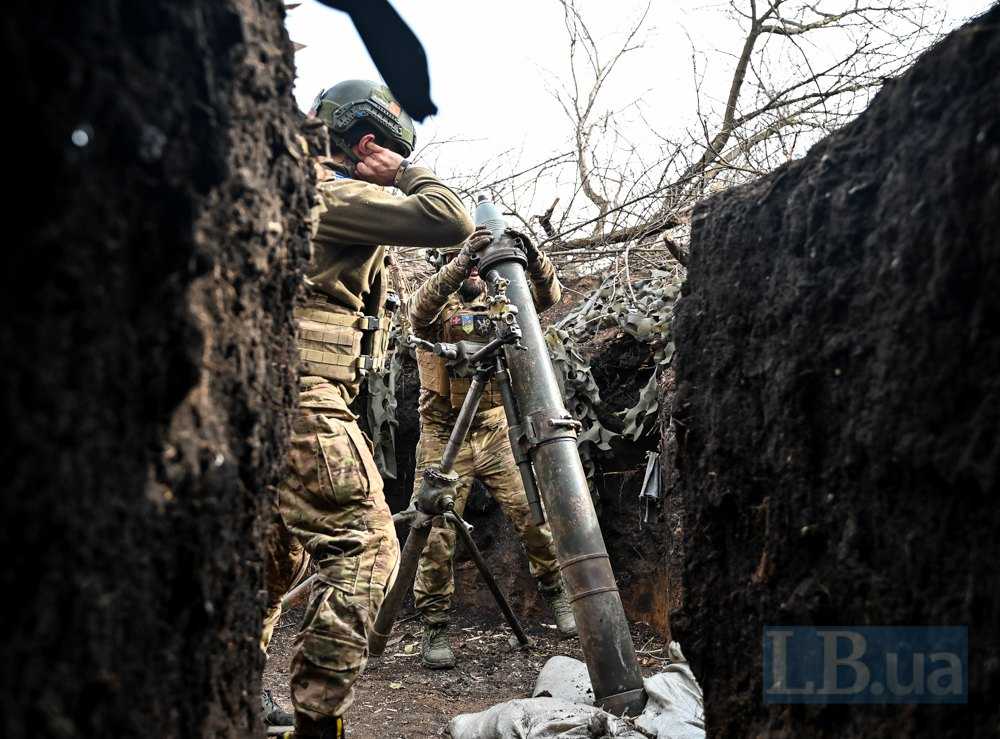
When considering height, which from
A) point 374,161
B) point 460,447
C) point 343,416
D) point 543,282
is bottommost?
point 460,447

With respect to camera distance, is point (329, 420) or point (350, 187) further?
point (350, 187)

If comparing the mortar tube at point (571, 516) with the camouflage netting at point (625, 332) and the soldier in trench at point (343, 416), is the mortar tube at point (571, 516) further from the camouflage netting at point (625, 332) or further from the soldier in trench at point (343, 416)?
the camouflage netting at point (625, 332)

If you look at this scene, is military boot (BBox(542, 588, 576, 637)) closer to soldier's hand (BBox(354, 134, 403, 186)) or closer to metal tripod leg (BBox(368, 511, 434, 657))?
metal tripod leg (BBox(368, 511, 434, 657))

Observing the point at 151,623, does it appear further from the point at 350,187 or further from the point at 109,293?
the point at 350,187

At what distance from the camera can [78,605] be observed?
850 mm

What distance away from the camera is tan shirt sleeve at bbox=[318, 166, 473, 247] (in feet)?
9.10

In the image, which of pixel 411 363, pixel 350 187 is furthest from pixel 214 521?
pixel 411 363

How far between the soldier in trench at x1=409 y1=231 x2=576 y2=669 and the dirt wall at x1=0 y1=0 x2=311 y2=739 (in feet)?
10.5

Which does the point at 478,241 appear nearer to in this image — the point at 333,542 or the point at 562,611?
the point at 333,542

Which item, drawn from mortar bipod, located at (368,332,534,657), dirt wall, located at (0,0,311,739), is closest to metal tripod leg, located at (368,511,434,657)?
mortar bipod, located at (368,332,534,657)

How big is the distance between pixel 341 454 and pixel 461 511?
257 centimetres

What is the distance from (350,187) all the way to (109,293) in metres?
2.05

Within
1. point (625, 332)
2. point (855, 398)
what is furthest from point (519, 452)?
point (625, 332)

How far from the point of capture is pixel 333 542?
2549 mm
